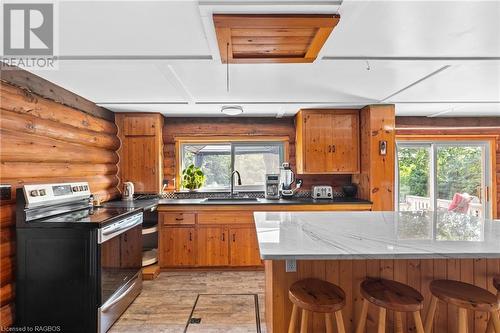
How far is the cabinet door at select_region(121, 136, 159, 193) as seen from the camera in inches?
151

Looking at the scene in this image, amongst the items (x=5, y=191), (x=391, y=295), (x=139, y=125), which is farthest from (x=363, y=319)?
(x=139, y=125)

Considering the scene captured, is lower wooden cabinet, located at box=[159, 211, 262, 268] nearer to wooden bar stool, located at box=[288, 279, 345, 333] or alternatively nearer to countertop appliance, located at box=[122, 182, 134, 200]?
countertop appliance, located at box=[122, 182, 134, 200]

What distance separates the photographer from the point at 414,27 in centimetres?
158

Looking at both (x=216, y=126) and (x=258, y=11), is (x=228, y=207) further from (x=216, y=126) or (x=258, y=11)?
(x=258, y=11)

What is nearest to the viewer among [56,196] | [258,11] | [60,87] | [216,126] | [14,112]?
[258,11]

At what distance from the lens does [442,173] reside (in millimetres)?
4547

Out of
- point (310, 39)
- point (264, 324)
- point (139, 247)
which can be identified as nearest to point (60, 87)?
point (139, 247)

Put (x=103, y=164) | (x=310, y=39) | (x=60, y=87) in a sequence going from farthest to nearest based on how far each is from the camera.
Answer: (x=103, y=164), (x=60, y=87), (x=310, y=39)

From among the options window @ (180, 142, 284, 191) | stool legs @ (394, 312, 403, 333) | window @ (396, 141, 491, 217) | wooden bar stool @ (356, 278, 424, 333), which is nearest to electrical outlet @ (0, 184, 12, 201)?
window @ (180, 142, 284, 191)

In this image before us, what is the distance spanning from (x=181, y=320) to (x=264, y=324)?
744 millimetres

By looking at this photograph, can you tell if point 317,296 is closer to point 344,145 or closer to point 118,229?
point 118,229

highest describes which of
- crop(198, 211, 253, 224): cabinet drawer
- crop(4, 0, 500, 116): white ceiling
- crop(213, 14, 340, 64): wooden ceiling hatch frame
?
crop(4, 0, 500, 116): white ceiling

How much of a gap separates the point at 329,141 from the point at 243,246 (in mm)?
1876

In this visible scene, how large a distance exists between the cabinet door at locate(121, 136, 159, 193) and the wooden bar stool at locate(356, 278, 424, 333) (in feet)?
10.1
